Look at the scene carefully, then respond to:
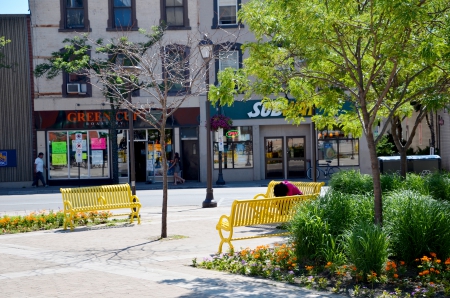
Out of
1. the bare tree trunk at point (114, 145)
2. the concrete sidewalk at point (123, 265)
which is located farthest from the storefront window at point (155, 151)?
the concrete sidewalk at point (123, 265)

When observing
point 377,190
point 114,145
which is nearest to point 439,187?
point 377,190

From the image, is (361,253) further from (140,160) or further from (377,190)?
(140,160)

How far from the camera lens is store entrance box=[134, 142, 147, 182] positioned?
32906mm

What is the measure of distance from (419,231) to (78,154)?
86.4 feet

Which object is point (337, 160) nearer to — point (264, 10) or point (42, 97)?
point (42, 97)

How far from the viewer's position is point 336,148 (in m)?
33.2

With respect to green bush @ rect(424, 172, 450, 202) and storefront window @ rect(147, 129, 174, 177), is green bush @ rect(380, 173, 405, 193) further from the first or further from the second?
storefront window @ rect(147, 129, 174, 177)

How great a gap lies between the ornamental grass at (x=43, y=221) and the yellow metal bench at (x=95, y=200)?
315 millimetres

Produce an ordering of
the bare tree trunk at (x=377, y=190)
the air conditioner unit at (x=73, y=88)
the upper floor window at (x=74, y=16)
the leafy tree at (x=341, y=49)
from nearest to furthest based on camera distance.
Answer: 1. the leafy tree at (x=341, y=49)
2. the bare tree trunk at (x=377, y=190)
3. the air conditioner unit at (x=73, y=88)
4. the upper floor window at (x=74, y=16)

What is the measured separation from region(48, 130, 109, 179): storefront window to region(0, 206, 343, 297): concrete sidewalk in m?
17.9

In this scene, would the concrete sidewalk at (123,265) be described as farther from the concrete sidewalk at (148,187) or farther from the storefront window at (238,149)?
the storefront window at (238,149)

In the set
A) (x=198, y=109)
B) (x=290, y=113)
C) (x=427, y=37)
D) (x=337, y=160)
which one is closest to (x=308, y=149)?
(x=337, y=160)

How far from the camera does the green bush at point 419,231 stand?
8289 mm

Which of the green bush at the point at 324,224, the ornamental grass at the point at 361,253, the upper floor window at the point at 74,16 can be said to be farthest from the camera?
the upper floor window at the point at 74,16
